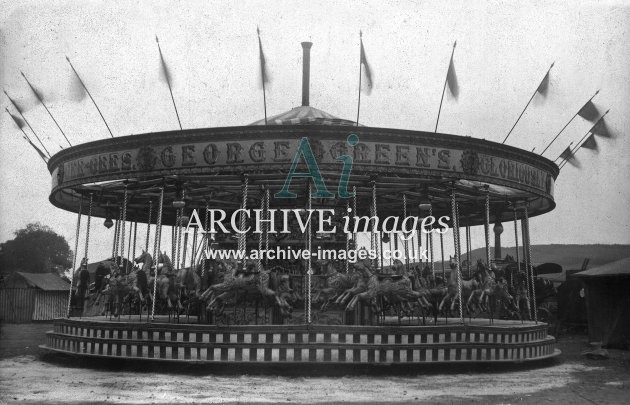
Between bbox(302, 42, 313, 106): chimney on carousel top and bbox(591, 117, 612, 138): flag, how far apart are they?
7826mm

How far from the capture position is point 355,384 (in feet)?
32.7

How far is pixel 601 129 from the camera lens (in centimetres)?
1595

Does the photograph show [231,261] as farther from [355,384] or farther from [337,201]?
[337,201]

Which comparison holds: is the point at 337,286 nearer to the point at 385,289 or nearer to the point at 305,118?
the point at 385,289

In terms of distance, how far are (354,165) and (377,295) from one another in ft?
8.49

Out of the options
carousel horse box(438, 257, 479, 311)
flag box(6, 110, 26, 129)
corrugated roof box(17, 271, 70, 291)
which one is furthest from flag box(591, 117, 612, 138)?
corrugated roof box(17, 271, 70, 291)

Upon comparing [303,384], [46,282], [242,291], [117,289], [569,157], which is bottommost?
[303,384]

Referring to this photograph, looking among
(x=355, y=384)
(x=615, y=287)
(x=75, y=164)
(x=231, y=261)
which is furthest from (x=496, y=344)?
(x=75, y=164)

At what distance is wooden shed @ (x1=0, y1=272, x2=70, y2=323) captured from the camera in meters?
33.7

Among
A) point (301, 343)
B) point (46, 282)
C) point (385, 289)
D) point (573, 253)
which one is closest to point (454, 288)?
point (385, 289)

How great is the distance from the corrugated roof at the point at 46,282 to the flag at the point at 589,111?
1181 inches

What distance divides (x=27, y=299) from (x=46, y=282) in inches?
66.3

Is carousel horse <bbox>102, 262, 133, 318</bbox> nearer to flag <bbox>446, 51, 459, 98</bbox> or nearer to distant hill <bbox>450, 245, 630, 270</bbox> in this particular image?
flag <bbox>446, 51, 459, 98</bbox>

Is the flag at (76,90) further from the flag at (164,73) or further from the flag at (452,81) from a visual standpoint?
the flag at (452,81)
